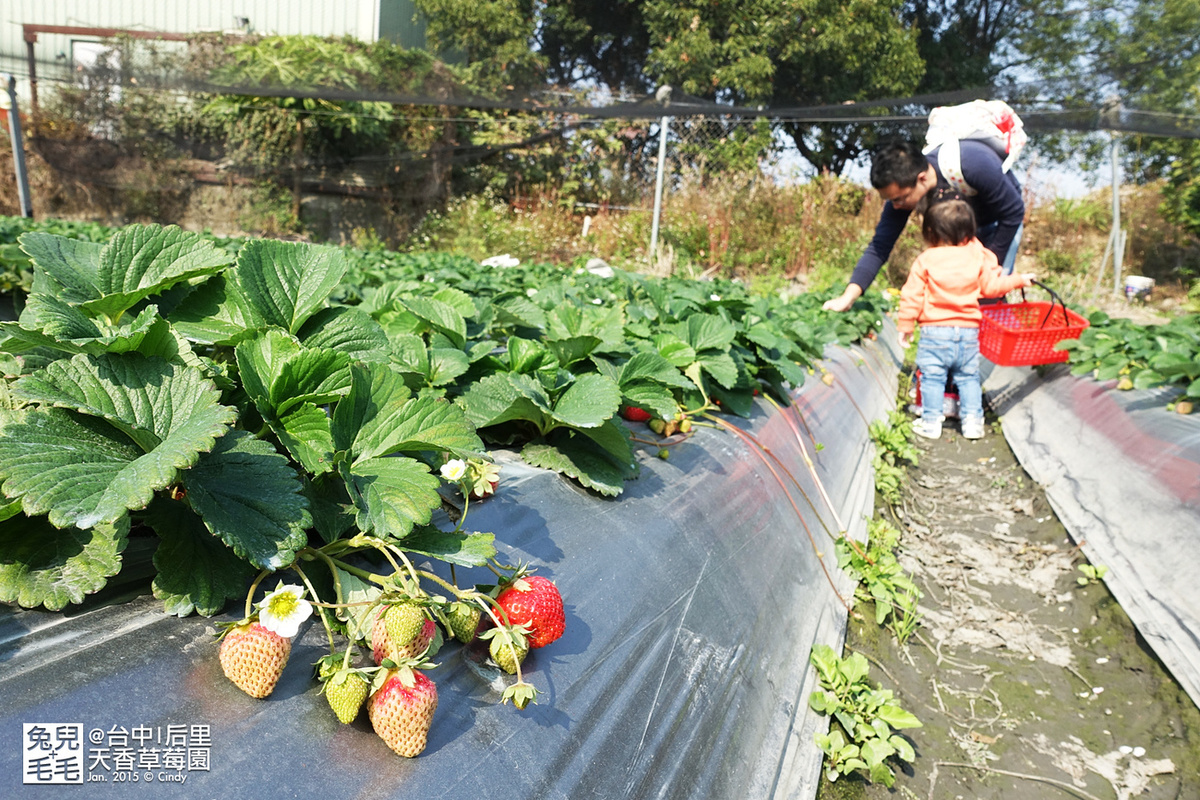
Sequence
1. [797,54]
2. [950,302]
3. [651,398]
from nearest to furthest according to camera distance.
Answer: [651,398], [950,302], [797,54]

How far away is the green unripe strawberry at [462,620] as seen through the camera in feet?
2.84

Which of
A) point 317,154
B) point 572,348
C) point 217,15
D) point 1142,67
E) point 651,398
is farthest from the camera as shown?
point 217,15

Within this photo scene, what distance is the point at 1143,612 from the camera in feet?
7.66

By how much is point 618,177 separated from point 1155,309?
27.7 ft

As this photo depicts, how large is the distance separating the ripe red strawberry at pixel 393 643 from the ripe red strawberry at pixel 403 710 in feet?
0.08

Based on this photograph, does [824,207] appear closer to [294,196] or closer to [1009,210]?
[1009,210]

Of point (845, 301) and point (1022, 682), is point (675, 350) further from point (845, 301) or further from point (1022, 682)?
point (845, 301)

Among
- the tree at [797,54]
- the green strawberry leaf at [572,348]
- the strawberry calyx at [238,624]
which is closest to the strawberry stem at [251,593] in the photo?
the strawberry calyx at [238,624]

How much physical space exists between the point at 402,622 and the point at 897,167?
397 cm

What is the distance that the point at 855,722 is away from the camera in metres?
1.69

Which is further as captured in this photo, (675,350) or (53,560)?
(675,350)

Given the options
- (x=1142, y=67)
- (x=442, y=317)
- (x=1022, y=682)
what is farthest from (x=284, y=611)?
(x=1142, y=67)

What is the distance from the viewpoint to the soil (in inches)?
69.5

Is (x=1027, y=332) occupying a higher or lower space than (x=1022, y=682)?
higher
